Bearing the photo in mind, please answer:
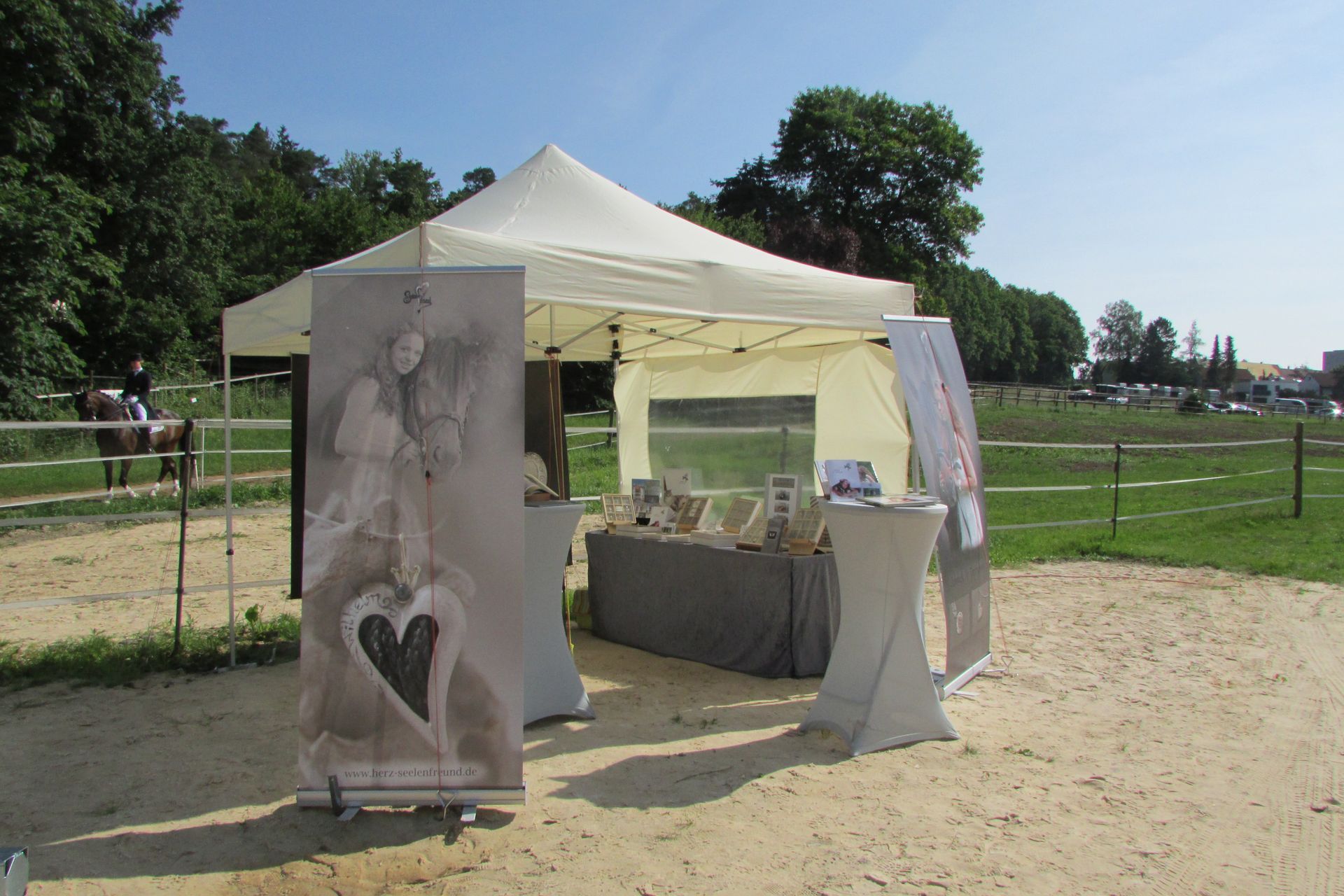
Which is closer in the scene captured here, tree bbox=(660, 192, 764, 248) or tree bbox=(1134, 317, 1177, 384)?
tree bbox=(660, 192, 764, 248)

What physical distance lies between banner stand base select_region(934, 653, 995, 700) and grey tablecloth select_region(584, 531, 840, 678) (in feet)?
2.06

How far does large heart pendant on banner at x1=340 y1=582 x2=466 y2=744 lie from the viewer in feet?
10.1

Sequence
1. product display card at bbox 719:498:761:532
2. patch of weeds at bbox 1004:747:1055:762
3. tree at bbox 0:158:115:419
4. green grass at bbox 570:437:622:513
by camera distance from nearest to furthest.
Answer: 1. patch of weeds at bbox 1004:747:1055:762
2. product display card at bbox 719:498:761:532
3. green grass at bbox 570:437:622:513
4. tree at bbox 0:158:115:419

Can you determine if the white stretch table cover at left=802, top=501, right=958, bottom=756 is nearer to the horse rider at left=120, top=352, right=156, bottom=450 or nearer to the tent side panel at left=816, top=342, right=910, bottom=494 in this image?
the tent side panel at left=816, top=342, right=910, bottom=494

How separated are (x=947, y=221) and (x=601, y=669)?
30884 millimetres

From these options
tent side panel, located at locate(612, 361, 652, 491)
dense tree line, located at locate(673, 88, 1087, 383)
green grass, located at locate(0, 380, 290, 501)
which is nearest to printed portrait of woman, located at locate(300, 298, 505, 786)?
tent side panel, located at locate(612, 361, 652, 491)

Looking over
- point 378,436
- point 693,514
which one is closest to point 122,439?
point 693,514

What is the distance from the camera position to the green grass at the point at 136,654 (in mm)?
4928

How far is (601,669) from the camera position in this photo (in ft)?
17.1

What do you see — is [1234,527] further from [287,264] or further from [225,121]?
[225,121]

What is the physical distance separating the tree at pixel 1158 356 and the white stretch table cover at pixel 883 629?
104409 mm

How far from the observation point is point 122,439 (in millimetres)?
11094

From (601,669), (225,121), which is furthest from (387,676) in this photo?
(225,121)

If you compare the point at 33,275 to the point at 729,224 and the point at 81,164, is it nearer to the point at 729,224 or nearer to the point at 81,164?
the point at 81,164
